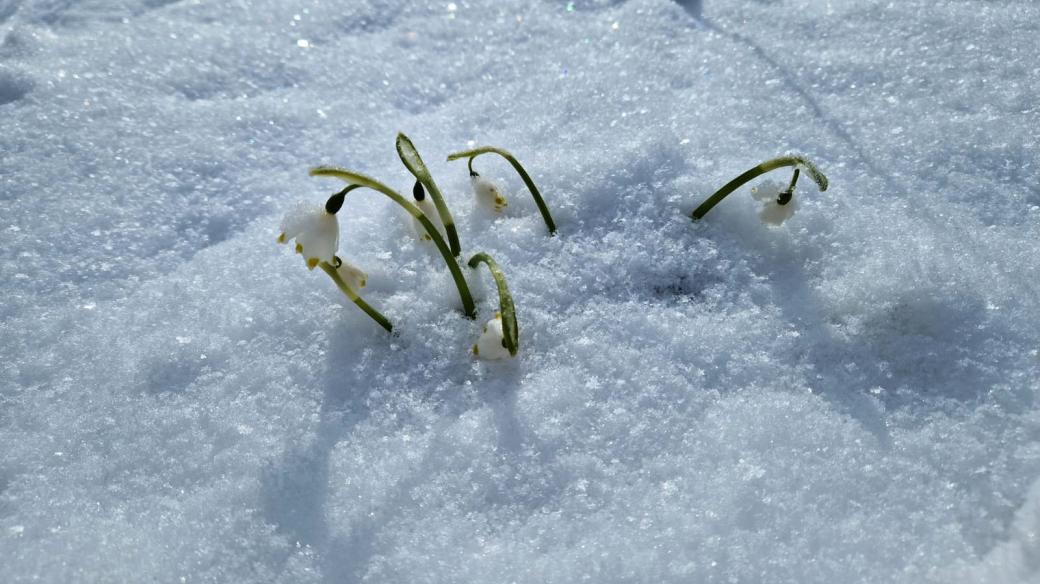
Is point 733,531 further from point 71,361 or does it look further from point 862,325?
point 71,361

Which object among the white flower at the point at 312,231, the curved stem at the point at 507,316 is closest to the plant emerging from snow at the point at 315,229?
the white flower at the point at 312,231

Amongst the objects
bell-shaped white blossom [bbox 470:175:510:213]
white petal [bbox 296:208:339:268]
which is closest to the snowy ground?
bell-shaped white blossom [bbox 470:175:510:213]

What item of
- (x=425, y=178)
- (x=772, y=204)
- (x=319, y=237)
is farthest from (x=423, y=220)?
(x=772, y=204)

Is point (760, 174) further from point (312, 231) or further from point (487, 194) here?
point (312, 231)

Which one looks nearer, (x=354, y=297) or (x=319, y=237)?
(x=319, y=237)

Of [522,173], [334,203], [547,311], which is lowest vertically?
[547,311]

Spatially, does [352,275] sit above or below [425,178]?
below
